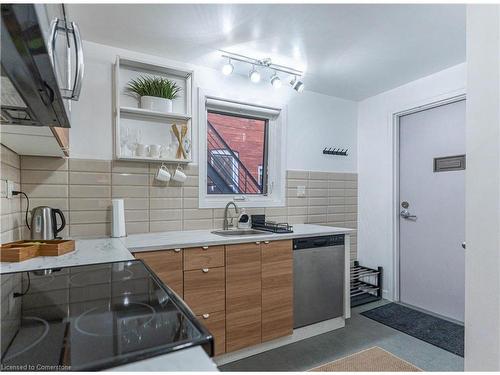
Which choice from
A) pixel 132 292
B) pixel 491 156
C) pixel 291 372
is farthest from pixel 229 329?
pixel 491 156

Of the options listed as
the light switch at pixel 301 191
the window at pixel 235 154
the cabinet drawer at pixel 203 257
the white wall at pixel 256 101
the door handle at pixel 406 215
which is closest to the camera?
the cabinet drawer at pixel 203 257

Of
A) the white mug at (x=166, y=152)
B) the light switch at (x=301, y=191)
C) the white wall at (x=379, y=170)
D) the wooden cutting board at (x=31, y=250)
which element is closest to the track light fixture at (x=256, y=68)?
the white mug at (x=166, y=152)

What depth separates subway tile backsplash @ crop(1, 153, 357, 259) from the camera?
6.42 feet

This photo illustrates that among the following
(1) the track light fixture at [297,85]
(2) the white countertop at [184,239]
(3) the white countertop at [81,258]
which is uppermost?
(1) the track light fixture at [297,85]

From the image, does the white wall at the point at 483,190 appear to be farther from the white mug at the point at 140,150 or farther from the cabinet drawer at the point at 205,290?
the white mug at the point at 140,150

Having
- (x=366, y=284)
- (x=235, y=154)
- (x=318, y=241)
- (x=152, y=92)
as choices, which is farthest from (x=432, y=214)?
(x=152, y=92)

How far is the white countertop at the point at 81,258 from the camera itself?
1.24 meters

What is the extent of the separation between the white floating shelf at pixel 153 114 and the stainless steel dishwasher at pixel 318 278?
1.43 m

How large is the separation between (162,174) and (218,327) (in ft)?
4.10

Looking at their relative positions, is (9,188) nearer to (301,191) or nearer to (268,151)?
(268,151)

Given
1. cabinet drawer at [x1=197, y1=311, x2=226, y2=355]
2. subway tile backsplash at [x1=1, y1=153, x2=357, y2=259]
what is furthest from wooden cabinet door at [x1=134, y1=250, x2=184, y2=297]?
subway tile backsplash at [x1=1, y1=153, x2=357, y2=259]

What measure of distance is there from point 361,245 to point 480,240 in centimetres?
246

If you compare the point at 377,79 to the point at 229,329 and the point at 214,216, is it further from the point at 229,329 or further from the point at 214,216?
the point at 229,329

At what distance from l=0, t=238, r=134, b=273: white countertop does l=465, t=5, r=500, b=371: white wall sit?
160 centimetres
